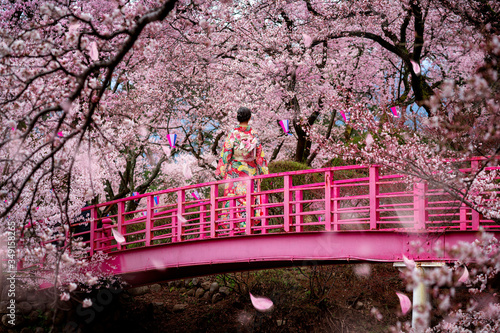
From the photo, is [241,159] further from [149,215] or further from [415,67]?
[415,67]

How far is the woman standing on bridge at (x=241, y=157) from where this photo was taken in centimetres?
907

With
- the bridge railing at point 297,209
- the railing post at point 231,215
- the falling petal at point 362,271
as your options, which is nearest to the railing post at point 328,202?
the bridge railing at point 297,209

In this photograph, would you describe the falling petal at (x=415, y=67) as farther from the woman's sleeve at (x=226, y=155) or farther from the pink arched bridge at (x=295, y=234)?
the woman's sleeve at (x=226, y=155)

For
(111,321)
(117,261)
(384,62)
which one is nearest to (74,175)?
(117,261)

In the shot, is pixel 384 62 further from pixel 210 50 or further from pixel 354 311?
pixel 354 311

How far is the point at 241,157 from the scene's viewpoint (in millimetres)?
9219

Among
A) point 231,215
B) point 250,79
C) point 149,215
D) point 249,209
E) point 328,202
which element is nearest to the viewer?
point 328,202

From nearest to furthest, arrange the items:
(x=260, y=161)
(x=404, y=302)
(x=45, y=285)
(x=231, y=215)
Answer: (x=231, y=215) → (x=260, y=161) → (x=45, y=285) → (x=404, y=302)

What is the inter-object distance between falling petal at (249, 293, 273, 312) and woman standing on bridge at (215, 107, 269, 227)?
3551 millimetres

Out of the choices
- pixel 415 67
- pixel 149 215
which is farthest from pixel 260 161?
pixel 415 67

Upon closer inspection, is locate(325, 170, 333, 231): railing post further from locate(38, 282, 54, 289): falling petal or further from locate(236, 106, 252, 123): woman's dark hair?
locate(38, 282, 54, 289): falling petal

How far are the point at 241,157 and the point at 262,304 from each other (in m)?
4.46

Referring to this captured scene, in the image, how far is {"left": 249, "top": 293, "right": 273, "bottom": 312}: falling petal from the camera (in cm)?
1205

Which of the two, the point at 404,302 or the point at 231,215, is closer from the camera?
the point at 231,215
